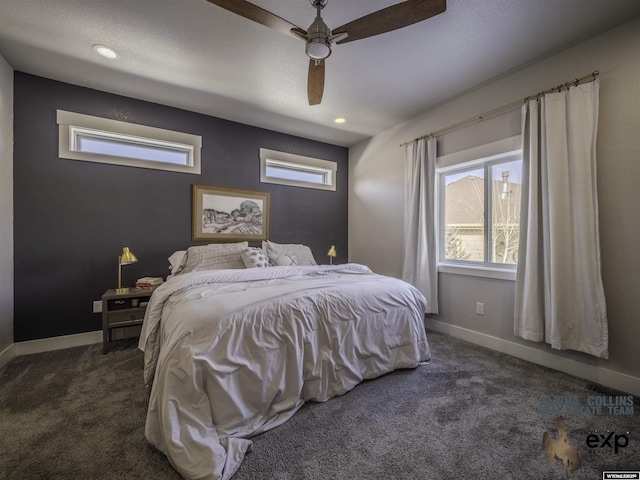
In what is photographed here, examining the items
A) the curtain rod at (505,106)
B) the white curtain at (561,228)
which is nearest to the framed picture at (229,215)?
the curtain rod at (505,106)

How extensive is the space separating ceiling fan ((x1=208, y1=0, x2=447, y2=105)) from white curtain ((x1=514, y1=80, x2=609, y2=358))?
154cm

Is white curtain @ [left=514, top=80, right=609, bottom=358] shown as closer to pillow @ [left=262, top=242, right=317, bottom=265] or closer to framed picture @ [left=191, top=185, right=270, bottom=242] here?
pillow @ [left=262, top=242, right=317, bottom=265]

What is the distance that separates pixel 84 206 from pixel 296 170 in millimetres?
2652

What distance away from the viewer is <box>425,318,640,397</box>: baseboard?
2055 millimetres

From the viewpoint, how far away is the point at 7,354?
2504 mm

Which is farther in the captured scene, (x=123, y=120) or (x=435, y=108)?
(x=435, y=108)

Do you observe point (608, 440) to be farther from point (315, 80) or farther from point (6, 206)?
point (6, 206)

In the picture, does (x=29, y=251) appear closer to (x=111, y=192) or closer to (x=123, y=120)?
(x=111, y=192)

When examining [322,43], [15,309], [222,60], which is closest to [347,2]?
[322,43]

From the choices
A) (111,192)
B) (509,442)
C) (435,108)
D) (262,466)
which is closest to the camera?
(262,466)

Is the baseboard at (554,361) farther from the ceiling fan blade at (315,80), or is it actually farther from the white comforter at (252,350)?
the ceiling fan blade at (315,80)

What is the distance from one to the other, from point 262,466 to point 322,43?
2250 millimetres

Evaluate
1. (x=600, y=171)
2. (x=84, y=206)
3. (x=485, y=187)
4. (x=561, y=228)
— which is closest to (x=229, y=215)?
(x=84, y=206)

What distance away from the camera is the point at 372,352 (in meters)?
2.14
